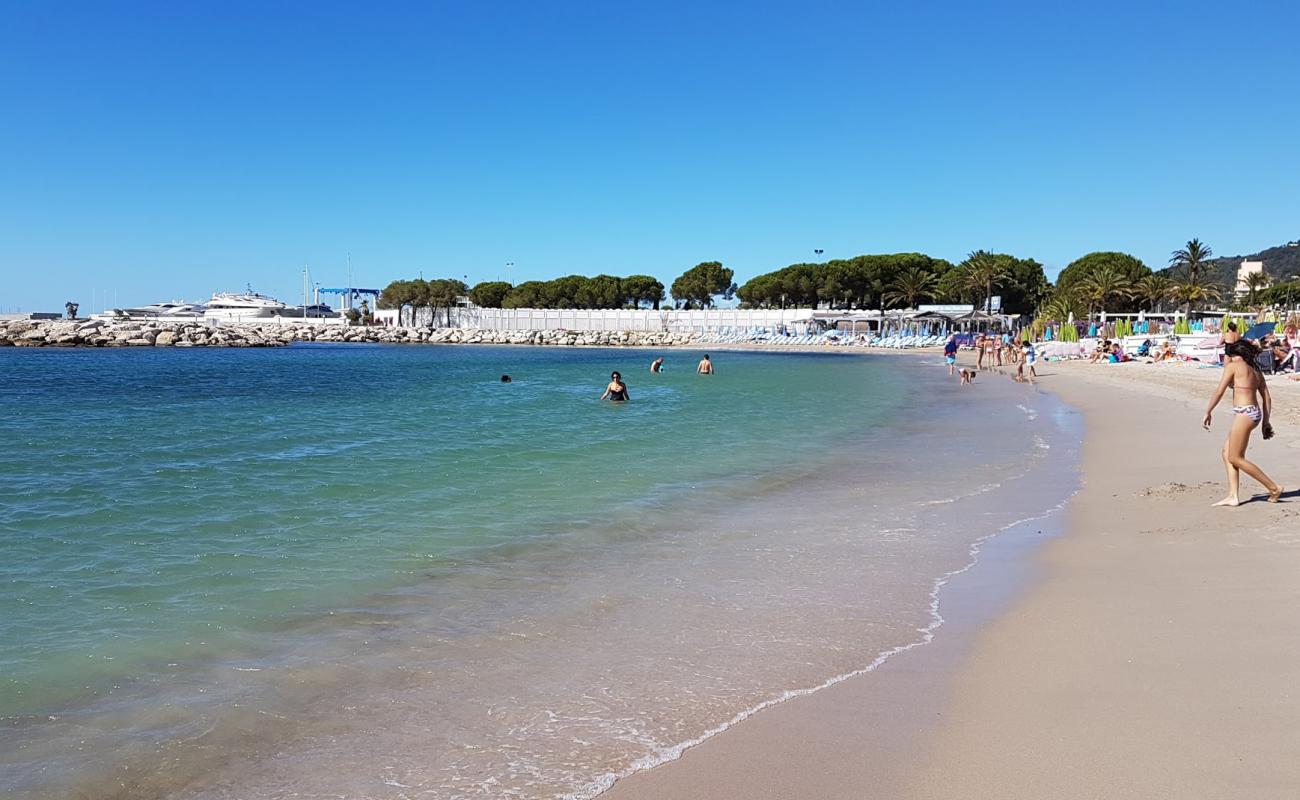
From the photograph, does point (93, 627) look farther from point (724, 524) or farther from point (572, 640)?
point (724, 524)

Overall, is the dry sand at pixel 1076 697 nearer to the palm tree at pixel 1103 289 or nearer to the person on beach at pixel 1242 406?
the person on beach at pixel 1242 406

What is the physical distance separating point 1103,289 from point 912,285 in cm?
2178

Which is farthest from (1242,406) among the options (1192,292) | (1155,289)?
(1155,289)

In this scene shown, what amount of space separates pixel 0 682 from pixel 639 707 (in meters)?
3.32

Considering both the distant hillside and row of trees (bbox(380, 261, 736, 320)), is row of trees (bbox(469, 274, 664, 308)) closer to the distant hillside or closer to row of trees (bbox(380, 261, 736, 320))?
row of trees (bbox(380, 261, 736, 320))

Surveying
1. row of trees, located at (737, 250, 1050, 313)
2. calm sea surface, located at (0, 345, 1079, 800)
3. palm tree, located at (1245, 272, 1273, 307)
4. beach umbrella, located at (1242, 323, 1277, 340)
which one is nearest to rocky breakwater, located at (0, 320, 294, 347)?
row of trees, located at (737, 250, 1050, 313)

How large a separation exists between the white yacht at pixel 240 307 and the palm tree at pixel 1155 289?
12317 centimetres

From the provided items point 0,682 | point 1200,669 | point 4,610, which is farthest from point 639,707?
point 4,610

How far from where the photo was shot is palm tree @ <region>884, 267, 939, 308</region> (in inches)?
3465

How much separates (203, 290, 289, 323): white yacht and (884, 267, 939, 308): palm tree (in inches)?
3978

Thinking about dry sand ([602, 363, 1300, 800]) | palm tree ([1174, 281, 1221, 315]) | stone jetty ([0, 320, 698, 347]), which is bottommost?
dry sand ([602, 363, 1300, 800])

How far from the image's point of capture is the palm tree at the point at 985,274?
78812 millimetres

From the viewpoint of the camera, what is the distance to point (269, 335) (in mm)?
104062

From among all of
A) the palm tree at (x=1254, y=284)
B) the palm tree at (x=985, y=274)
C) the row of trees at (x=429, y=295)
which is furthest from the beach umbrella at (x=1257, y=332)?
the row of trees at (x=429, y=295)
